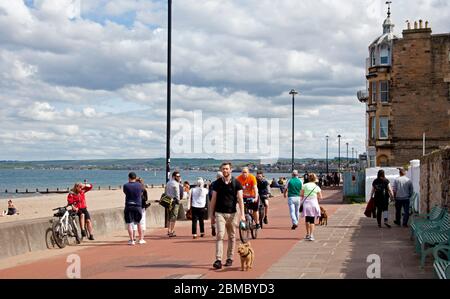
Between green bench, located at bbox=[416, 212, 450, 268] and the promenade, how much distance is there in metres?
0.28

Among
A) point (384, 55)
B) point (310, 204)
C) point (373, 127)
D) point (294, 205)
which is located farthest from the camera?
point (384, 55)

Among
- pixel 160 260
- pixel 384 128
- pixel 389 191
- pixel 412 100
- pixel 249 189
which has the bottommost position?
pixel 160 260

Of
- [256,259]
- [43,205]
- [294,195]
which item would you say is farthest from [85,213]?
[43,205]

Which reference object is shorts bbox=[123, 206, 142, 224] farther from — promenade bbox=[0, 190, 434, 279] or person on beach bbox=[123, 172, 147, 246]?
promenade bbox=[0, 190, 434, 279]

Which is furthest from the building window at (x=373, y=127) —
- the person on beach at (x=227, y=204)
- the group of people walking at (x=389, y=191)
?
the person on beach at (x=227, y=204)

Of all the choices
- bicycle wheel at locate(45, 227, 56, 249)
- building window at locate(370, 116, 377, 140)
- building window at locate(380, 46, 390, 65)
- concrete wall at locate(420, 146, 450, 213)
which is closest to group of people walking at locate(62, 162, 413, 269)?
concrete wall at locate(420, 146, 450, 213)

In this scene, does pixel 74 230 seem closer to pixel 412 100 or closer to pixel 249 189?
pixel 249 189

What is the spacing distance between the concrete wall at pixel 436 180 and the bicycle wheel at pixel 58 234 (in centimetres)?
848

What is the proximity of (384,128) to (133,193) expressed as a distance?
36.5 m

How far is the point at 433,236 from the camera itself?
1173cm

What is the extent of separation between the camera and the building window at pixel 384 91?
162ft
